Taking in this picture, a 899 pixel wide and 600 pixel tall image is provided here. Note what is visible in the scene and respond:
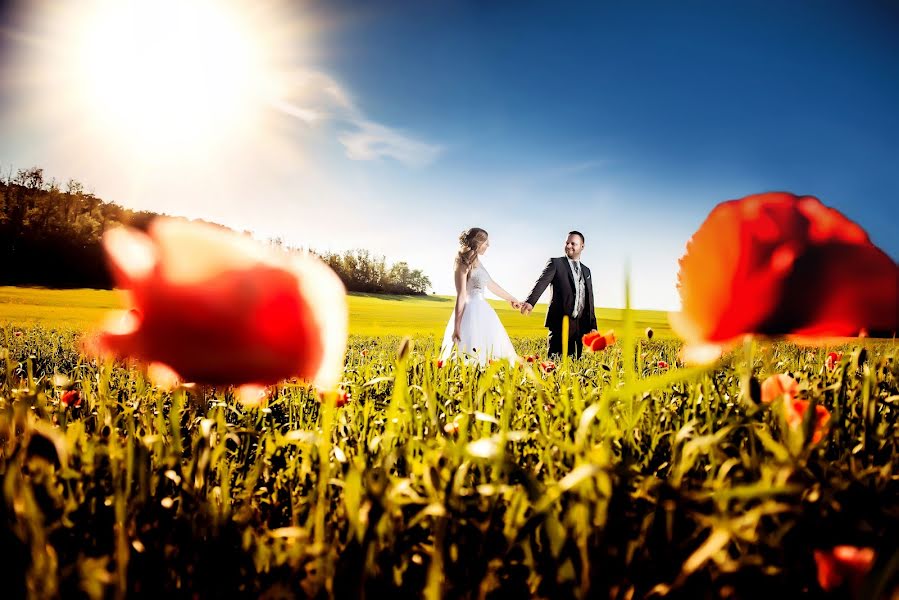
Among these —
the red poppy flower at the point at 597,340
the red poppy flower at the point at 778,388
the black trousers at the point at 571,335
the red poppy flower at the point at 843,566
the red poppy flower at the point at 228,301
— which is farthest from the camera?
the black trousers at the point at 571,335

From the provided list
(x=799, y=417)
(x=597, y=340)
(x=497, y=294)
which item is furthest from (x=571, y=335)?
(x=799, y=417)

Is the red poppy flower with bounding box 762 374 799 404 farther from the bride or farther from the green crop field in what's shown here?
the bride

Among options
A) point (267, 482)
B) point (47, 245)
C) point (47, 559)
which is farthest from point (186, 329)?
point (47, 245)

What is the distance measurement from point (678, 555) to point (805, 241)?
1.68ft

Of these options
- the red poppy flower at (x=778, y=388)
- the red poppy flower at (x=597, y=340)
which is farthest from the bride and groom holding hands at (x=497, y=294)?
the red poppy flower at (x=778, y=388)

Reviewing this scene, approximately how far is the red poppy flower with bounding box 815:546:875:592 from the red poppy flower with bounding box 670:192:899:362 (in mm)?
325

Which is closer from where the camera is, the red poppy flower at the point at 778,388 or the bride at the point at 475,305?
the red poppy flower at the point at 778,388

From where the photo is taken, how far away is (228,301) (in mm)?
542

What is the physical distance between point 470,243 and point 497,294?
1035mm

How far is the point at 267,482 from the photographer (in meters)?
1.44

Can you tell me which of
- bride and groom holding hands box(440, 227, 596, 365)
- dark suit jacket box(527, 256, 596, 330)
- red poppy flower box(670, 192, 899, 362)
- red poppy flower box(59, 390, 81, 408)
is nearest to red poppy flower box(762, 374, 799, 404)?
red poppy flower box(670, 192, 899, 362)

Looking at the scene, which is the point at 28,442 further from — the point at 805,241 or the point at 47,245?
the point at 47,245

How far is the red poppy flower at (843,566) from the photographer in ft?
2.25

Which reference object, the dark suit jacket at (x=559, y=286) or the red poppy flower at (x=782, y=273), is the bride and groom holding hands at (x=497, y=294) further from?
the red poppy flower at (x=782, y=273)
